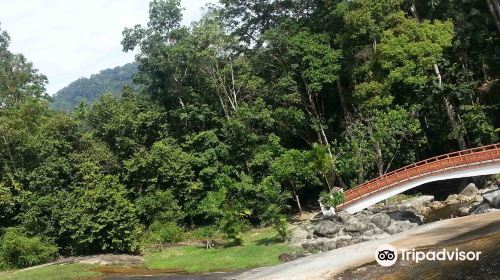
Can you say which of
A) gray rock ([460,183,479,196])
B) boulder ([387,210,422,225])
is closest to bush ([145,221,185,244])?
boulder ([387,210,422,225])

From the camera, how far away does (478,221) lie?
24.5 m

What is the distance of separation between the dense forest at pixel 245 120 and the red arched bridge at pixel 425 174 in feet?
15.9

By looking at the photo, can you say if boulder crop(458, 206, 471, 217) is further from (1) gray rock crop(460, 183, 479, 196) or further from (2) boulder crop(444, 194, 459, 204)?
(1) gray rock crop(460, 183, 479, 196)

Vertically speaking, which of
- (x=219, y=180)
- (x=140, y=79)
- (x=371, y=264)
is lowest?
(x=371, y=264)

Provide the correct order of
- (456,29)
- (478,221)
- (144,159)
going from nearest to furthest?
(478,221) → (456,29) → (144,159)

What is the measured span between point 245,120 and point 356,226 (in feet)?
58.9

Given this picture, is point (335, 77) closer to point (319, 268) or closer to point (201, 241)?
point (201, 241)

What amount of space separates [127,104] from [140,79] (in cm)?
346

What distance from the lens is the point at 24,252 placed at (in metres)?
35.1

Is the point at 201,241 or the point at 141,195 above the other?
the point at 141,195

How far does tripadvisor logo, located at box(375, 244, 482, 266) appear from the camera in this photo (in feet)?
60.6

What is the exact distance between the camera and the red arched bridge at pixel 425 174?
3020cm

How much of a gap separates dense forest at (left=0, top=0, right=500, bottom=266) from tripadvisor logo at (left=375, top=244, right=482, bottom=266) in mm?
13175

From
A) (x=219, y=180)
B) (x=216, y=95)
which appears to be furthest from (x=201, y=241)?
(x=216, y=95)
